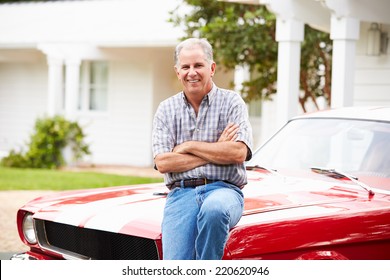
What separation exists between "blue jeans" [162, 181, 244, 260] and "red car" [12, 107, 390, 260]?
10 cm

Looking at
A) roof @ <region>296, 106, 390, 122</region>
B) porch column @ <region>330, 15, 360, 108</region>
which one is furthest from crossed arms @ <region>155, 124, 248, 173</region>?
porch column @ <region>330, 15, 360, 108</region>

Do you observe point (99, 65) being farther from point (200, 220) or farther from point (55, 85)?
point (200, 220)

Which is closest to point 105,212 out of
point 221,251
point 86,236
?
point 86,236

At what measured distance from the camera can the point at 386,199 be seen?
182 inches

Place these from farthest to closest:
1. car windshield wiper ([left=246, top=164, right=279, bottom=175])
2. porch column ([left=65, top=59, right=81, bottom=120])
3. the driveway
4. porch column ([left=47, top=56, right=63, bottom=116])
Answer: porch column ([left=47, top=56, right=63, bottom=116]) < porch column ([left=65, top=59, right=81, bottom=120]) < the driveway < car windshield wiper ([left=246, top=164, right=279, bottom=175])

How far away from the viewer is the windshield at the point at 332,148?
5.13 meters

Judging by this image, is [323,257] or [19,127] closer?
[323,257]

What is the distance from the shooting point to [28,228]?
5031 millimetres

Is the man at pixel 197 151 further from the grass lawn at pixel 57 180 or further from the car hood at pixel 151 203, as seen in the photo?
the grass lawn at pixel 57 180

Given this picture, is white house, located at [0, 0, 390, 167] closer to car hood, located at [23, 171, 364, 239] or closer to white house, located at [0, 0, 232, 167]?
white house, located at [0, 0, 232, 167]

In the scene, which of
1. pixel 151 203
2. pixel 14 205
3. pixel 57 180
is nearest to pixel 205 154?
pixel 151 203

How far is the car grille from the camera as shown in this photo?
13.6 feet

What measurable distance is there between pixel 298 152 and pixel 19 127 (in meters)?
17.2
